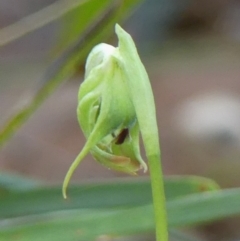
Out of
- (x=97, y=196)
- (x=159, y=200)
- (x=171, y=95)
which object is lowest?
(x=159, y=200)

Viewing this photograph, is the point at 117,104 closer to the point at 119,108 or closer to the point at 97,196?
the point at 119,108

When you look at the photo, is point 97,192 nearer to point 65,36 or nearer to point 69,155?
point 65,36

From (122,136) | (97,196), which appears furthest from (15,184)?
(122,136)

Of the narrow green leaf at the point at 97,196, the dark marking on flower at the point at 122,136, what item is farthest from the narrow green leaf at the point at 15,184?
the dark marking on flower at the point at 122,136

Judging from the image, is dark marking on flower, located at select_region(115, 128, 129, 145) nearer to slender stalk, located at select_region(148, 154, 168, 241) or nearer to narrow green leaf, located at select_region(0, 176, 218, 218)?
slender stalk, located at select_region(148, 154, 168, 241)

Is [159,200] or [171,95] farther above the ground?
[171,95]

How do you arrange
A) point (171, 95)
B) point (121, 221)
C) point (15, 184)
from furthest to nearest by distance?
point (171, 95) → point (15, 184) → point (121, 221)

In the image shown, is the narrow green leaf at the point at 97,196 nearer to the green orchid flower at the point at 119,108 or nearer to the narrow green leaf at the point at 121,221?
the narrow green leaf at the point at 121,221

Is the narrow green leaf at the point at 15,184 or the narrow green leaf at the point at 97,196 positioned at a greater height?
the narrow green leaf at the point at 15,184
